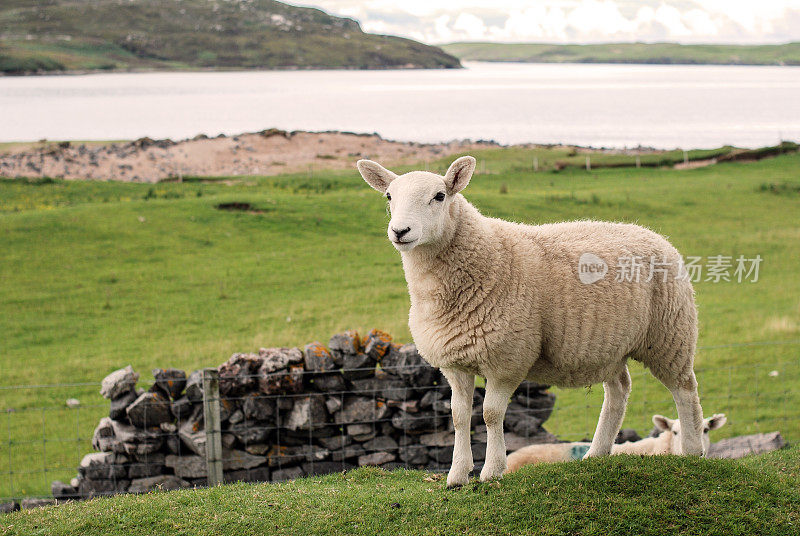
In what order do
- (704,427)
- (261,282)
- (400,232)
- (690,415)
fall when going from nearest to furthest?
1. (400,232)
2. (690,415)
3. (704,427)
4. (261,282)

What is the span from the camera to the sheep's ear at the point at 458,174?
660cm

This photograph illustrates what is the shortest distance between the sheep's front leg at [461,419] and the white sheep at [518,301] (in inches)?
0.4

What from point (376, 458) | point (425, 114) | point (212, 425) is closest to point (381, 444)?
point (376, 458)

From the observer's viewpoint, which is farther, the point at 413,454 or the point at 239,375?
the point at 413,454

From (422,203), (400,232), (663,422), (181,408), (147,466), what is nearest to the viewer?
(400,232)

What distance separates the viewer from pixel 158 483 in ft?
33.3

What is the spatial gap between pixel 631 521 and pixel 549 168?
3573 centimetres

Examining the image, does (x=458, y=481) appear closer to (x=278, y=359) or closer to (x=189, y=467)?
(x=278, y=359)

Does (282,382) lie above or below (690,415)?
below

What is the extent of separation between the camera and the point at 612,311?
6996 mm

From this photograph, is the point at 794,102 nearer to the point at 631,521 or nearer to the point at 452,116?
the point at 452,116

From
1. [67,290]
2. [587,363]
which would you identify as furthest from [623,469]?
[67,290]

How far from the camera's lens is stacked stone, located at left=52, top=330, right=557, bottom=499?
1014 centimetres

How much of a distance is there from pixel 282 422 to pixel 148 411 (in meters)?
1.78
